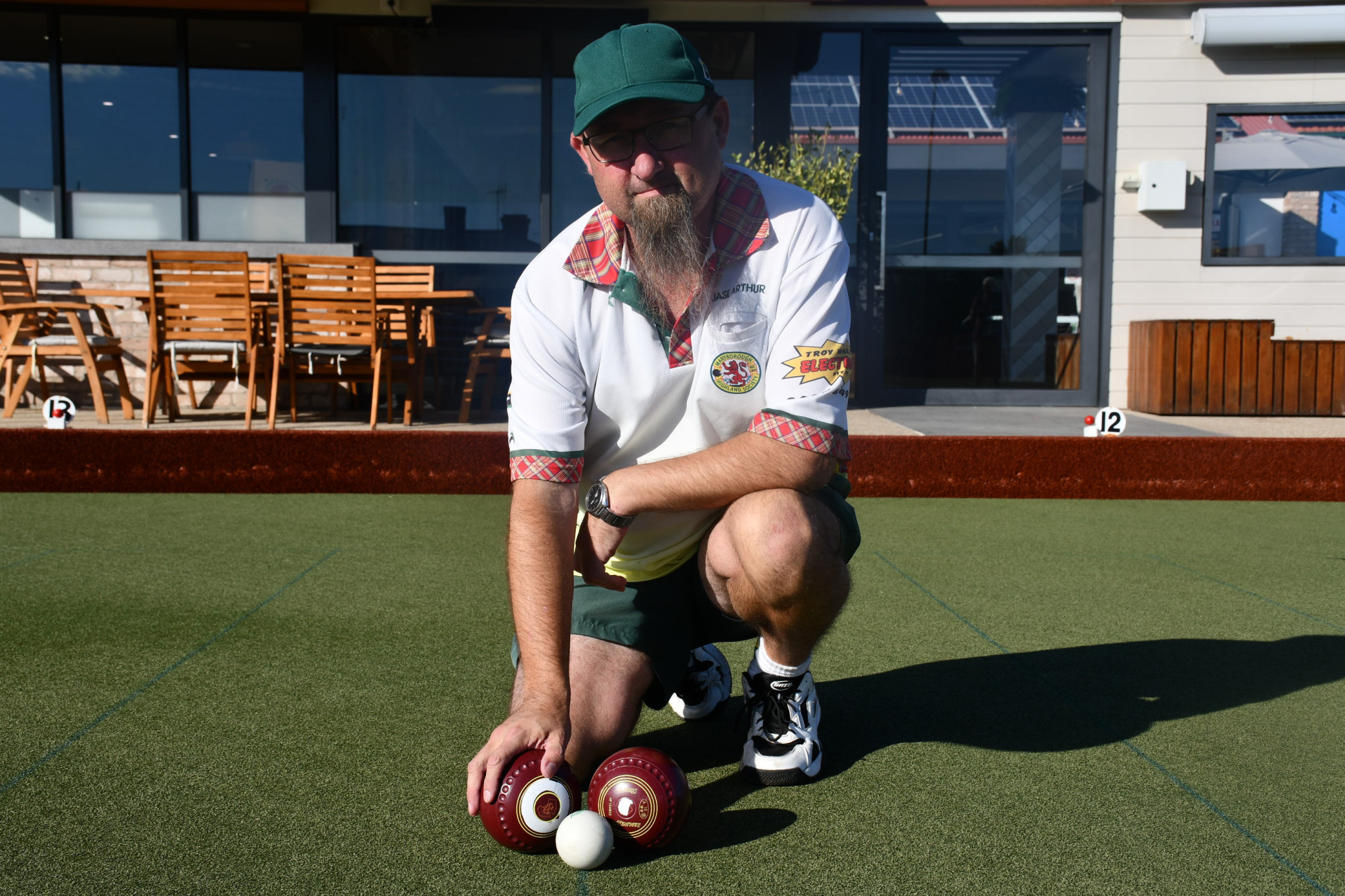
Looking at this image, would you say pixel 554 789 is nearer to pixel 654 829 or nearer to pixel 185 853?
pixel 654 829

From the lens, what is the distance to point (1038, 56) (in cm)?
830

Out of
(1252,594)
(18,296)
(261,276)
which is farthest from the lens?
(261,276)

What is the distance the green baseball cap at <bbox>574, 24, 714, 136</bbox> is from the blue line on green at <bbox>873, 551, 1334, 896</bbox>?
1.36 m

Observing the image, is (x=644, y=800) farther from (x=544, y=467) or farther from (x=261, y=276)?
(x=261, y=276)

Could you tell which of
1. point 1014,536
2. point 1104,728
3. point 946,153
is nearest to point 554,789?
point 1104,728

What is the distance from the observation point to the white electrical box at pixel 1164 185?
7.97 meters

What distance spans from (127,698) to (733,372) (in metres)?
1.37

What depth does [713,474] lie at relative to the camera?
1.71m

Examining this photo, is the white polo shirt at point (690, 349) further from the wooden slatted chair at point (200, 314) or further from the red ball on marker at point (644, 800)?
the wooden slatted chair at point (200, 314)

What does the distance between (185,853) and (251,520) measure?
2.81 metres

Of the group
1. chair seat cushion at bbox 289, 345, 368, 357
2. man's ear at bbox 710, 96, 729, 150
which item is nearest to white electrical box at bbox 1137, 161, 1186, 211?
chair seat cushion at bbox 289, 345, 368, 357

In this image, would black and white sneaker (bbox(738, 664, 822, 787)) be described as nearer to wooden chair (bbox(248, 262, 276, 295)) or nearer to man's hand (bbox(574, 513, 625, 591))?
man's hand (bbox(574, 513, 625, 591))

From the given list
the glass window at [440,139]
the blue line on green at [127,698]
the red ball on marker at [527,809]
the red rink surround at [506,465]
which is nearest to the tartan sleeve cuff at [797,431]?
the red ball on marker at [527,809]

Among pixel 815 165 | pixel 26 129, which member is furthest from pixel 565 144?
pixel 26 129
